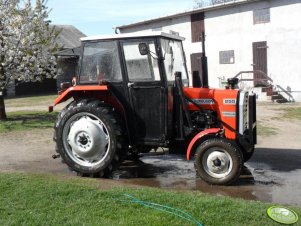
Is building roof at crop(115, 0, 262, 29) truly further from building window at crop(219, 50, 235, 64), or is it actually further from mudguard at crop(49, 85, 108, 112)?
mudguard at crop(49, 85, 108, 112)

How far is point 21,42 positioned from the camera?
1600 centimetres

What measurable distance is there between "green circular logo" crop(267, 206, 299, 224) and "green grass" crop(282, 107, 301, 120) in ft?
34.1

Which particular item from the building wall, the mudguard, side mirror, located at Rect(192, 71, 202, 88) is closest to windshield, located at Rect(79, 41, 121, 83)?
the mudguard

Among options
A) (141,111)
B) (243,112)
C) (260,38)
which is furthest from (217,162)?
(260,38)

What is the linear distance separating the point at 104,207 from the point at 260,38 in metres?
18.5

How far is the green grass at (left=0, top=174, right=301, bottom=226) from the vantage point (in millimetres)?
4953

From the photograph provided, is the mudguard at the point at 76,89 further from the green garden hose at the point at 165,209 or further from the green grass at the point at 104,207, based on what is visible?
the green garden hose at the point at 165,209

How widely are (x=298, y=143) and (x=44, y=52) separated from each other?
1022cm

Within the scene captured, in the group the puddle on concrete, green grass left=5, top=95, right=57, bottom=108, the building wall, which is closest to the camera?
the puddle on concrete

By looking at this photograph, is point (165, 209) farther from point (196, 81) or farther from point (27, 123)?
point (27, 123)

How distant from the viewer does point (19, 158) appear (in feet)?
30.1

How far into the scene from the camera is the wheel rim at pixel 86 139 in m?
7.27

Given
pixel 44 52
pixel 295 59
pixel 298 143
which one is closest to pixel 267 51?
pixel 295 59

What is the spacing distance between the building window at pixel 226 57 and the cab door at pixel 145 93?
672 inches
